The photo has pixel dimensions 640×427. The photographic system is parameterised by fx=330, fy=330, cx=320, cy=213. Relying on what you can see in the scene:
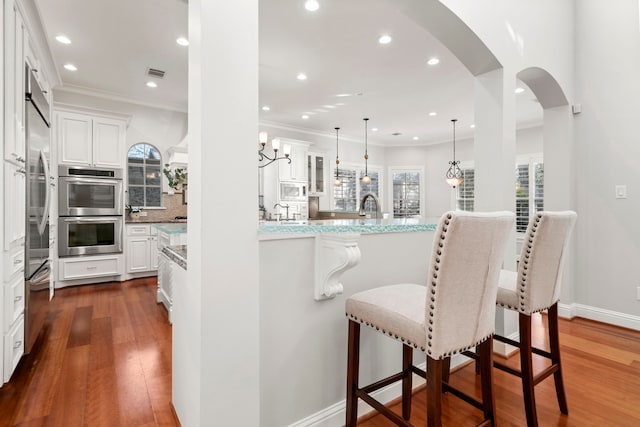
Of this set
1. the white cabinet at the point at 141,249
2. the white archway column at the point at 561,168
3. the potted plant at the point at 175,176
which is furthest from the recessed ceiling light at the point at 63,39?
the white archway column at the point at 561,168

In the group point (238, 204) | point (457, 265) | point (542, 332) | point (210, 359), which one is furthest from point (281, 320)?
point (542, 332)

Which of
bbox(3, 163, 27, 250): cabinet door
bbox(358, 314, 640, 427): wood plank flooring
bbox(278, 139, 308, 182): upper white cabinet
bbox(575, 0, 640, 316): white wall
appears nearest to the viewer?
bbox(358, 314, 640, 427): wood plank flooring

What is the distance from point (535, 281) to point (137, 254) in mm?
5109

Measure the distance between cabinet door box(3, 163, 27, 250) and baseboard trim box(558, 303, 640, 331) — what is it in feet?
15.0

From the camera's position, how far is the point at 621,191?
120 inches

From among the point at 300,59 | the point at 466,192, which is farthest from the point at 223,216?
the point at 466,192

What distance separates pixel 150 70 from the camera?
422 centimetres

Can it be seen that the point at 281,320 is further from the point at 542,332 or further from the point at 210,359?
the point at 542,332

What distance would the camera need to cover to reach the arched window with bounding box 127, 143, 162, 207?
545 centimetres

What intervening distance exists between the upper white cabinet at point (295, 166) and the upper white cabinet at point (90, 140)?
2709 mm

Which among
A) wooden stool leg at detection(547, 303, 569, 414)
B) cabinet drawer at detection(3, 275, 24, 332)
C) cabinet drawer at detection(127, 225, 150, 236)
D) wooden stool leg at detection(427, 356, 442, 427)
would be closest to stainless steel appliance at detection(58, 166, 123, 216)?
cabinet drawer at detection(127, 225, 150, 236)

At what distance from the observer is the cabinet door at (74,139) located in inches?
174

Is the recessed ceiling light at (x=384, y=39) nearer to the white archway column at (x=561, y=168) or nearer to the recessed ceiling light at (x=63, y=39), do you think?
the white archway column at (x=561, y=168)

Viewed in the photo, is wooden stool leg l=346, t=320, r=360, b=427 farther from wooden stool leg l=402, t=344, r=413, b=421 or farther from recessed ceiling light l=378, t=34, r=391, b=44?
recessed ceiling light l=378, t=34, r=391, b=44
